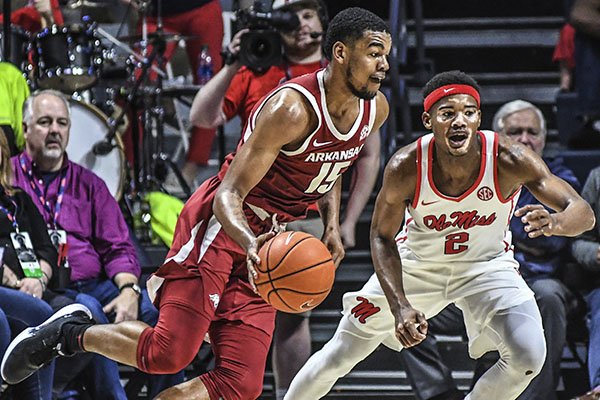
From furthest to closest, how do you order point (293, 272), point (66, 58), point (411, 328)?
1. point (66, 58)
2. point (411, 328)
3. point (293, 272)

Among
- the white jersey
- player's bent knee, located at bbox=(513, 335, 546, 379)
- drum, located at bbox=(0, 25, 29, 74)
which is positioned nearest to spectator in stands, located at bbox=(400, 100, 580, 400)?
the white jersey

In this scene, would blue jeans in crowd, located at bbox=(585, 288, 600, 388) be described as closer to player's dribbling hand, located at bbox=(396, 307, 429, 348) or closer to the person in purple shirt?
player's dribbling hand, located at bbox=(396, 307, 429, 348)

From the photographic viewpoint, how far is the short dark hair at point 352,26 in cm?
469

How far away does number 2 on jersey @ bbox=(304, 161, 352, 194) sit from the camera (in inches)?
190

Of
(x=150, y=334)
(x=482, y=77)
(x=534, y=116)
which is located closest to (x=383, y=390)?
(x=534, y=116)

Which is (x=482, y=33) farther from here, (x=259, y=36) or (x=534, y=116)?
(x=259, y=36)

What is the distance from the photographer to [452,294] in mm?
5305

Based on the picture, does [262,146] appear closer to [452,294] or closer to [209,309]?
[209,309]

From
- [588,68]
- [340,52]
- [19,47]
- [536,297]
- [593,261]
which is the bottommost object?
[536,297]

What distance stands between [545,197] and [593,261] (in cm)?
138

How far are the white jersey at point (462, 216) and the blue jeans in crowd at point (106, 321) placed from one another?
1.59 metres

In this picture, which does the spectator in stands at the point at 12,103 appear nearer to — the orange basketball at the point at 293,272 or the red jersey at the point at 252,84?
the red jersey at the point at 252,84

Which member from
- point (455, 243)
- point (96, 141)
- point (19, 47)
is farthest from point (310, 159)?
point (19, 47)

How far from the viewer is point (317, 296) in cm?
434
